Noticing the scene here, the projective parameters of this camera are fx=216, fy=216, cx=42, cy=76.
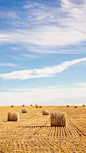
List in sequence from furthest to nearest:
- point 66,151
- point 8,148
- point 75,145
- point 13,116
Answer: point 13,116
point 75,145
point 8,148
point 66,151

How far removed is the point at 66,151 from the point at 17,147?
224 centimetres

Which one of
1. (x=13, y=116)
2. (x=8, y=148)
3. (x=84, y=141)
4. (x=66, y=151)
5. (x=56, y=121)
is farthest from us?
(x=13, y=116)

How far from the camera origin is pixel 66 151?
8891mm

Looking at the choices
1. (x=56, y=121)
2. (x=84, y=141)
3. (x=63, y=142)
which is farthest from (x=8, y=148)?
(x=56, y=121)

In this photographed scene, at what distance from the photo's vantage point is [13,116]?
21500mm

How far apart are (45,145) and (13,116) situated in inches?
472

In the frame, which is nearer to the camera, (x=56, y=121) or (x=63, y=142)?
(x=63, y=142)

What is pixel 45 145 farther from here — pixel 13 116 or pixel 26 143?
pixel 13 116

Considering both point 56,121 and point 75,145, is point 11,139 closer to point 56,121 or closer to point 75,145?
point 75,145

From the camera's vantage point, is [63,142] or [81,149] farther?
[63,142]

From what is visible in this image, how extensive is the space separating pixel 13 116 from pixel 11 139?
10.1 metres

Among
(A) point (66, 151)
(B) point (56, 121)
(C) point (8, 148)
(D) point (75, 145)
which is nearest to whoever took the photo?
(A) point (66, 151)

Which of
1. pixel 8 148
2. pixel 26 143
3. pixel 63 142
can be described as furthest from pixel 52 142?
pixel 8 148

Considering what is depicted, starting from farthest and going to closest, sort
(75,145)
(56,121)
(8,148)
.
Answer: (56,121), (75,145), (8,148)
